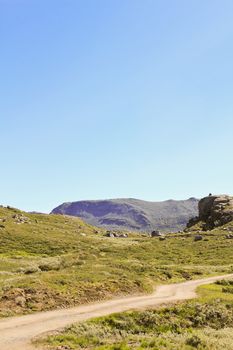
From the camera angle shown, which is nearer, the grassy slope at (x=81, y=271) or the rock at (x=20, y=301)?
the rock at (x=20, y=301)

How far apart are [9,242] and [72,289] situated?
83106 millimetres

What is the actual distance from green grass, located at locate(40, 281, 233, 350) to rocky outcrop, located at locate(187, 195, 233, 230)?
127219mm

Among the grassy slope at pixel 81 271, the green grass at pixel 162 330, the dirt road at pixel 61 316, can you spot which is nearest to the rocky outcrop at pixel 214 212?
the grassy slope at pixel 81 271

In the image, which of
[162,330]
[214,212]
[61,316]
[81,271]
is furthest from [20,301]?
[214,212]

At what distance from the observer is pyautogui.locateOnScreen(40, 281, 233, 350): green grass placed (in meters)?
25.9

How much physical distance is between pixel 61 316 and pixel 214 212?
148m

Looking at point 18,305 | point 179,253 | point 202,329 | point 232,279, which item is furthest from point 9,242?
point 202,329

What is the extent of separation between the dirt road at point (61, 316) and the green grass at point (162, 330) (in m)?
1.59

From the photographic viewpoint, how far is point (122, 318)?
3170 centimetres

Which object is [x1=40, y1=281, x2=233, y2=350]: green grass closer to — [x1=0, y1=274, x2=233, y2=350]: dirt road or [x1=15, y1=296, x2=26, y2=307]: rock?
[x1=0, y1=274, x2=233, y2=350]: dirt road

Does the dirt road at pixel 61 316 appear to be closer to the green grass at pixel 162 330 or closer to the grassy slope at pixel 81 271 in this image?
the green grass at pixel 162 330

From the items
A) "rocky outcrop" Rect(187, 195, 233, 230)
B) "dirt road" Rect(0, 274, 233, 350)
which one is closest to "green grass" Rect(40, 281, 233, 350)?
"dirt road" Rect(0, 274, 233, 350)

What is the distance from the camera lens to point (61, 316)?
3184 cm

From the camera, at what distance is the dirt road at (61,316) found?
25219 millimetres
